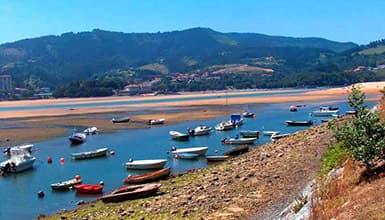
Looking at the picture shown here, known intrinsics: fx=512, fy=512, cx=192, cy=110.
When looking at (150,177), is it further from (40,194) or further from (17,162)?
(17,162)

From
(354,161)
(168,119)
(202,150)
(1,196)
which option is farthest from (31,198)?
(168,119)

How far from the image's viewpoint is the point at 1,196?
1358 inches

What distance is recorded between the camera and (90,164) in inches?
1812

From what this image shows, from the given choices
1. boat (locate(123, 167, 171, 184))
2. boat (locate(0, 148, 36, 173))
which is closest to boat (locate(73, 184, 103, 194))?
boat (locate(123, 167, 171, 184))

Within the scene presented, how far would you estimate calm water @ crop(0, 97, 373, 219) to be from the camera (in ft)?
103

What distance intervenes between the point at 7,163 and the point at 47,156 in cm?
862

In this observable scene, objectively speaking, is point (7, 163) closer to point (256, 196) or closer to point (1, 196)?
point (1, 196)

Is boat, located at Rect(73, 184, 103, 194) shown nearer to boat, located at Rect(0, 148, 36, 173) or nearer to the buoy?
the buoy

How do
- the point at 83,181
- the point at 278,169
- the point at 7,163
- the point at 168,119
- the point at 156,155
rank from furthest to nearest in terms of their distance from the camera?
the point at 168,119, the point at 156,155, the point at 7,163, the point at 83,181, the point at 278,169

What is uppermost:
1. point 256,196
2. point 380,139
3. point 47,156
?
point 380,139

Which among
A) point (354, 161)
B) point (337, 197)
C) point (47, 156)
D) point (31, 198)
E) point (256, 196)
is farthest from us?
point (47, 156)

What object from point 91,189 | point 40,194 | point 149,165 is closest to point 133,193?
point 91,189

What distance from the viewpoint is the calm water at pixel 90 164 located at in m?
31.4

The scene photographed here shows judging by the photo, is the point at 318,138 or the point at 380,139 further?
the point at 318,138
